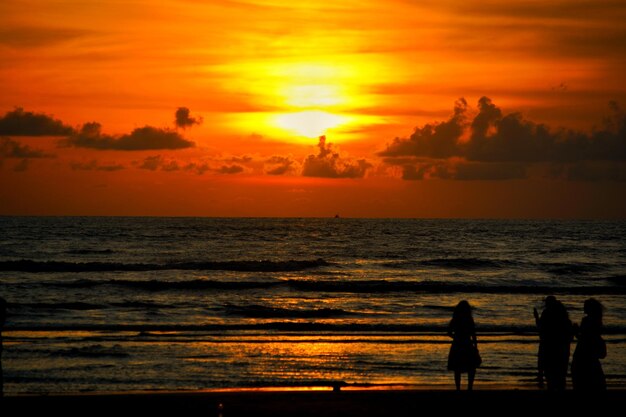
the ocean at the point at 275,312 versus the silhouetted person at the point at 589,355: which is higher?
the silhouetted person at the point at 589,355

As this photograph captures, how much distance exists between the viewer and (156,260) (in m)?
67.2

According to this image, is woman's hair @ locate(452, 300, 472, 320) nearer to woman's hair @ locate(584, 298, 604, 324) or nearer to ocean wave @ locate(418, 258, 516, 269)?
woman's hair @ locate(584, 298, 604, 324)

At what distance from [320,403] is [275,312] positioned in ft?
71.0

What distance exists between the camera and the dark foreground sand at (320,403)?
1282 centimetres

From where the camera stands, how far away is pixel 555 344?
1523cm

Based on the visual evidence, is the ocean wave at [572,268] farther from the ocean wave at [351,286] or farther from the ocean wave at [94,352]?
the ocean wave at [94,352]

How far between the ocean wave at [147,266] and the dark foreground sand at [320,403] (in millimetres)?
45661

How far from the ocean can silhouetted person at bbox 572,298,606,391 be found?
3316mm

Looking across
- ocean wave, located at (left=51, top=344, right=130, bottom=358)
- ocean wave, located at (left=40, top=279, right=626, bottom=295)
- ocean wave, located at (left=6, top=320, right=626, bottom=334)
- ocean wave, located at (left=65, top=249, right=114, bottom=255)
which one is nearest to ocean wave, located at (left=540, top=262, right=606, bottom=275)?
ocean wave, located at (left=40, top=279, right=626, bottom=295)

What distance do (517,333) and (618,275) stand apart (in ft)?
120

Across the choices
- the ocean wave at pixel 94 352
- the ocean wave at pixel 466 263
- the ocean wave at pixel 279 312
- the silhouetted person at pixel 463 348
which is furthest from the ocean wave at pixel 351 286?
the silhouetted person at pixel 463 348

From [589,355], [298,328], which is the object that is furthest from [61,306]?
[589,355]

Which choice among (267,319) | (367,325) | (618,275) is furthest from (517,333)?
(618,275)

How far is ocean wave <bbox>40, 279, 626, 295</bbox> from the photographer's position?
46.2 meters
